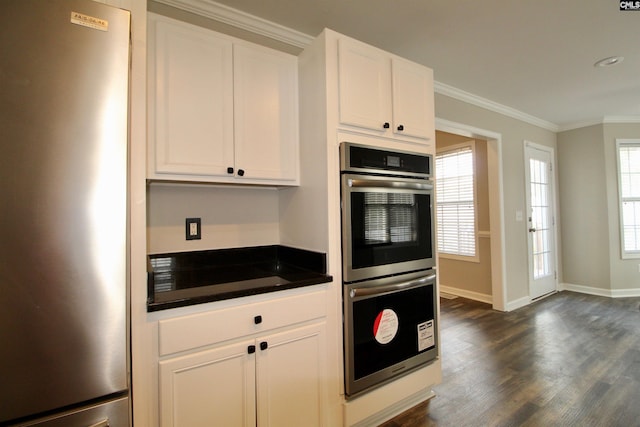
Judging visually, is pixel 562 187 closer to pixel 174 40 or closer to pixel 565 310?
pixel 565 310

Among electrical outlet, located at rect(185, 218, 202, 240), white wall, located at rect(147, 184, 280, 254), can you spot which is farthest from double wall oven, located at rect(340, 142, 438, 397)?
electrical outlet, located at rect(185, 218, 202, 240)

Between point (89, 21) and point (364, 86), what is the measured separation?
1266 mm

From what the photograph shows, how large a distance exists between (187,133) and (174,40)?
1.52ft

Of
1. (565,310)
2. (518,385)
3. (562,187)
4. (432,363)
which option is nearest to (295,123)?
(432,363)

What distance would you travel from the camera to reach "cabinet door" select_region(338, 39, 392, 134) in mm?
1640

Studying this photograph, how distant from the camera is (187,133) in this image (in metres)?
1.51

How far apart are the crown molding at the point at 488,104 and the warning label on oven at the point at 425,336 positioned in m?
2.29

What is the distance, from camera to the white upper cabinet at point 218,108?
145 centimetres

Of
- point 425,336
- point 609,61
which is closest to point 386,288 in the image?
point 425,336

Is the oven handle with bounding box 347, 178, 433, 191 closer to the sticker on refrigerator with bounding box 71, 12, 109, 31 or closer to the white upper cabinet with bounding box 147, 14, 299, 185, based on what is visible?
the white upper cabinet with bounding box 147, 14, 299, 185

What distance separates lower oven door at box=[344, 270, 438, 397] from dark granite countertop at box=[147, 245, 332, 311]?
0.98 feet

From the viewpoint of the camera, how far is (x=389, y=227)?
177cm

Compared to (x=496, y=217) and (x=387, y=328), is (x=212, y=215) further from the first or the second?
(x=496, y=217)

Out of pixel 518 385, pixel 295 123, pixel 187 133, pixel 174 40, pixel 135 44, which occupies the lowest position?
pixel 518 385
